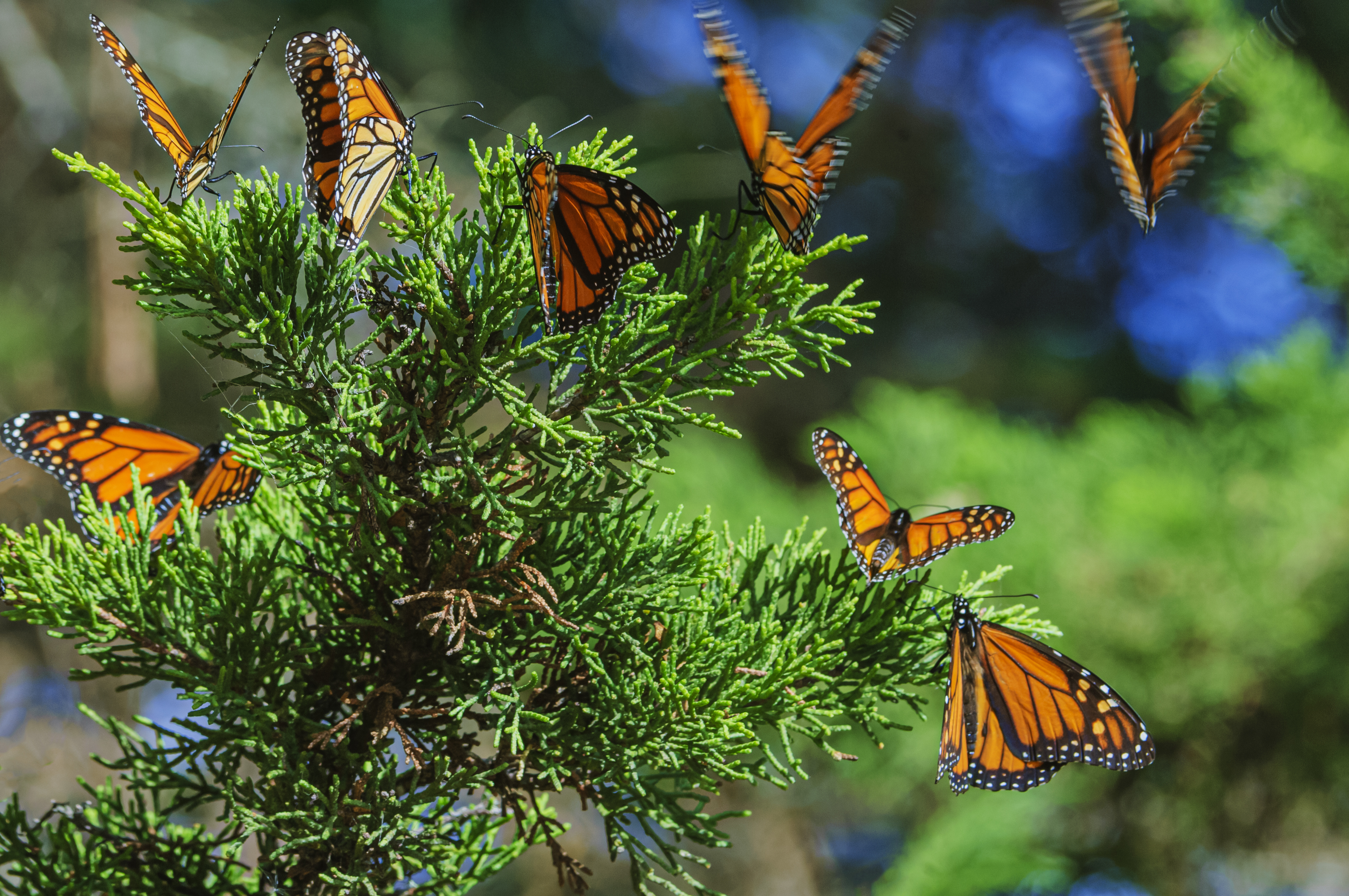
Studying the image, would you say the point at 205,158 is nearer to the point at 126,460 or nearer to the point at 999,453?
the point at 126,460

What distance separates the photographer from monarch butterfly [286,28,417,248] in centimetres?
70

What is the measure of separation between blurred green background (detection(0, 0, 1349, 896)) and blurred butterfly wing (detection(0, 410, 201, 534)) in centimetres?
19

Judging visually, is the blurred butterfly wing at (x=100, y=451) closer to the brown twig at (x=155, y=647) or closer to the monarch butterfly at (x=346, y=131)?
the brown twig at (x=155, y=647)

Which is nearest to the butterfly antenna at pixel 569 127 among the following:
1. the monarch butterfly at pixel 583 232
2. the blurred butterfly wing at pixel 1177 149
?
the monarch butterfly at pixel 583 232

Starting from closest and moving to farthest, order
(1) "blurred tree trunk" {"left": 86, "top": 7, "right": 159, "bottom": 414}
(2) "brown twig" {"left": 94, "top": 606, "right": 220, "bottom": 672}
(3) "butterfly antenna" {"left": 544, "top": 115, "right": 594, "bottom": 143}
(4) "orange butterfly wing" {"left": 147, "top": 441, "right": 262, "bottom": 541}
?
(3) "butterfly antenna" {"left": 544, "top": 115, "right": 594, "bottom": 143} → (2) "brown twig" {"left": 94, "top": 606, "right": 220, "bottom": 672} → (4) "orange butterfly wing" {"left": 147, "top": 441, "right": 262, "bottom": 541} → (1) "blurred tree trunk" {"left": 86, "top": 7, "right": 159, "bottom": 414}

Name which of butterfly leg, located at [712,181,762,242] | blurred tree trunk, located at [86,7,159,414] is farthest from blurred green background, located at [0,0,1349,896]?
butterfly leg, located at [712,181,762,242]

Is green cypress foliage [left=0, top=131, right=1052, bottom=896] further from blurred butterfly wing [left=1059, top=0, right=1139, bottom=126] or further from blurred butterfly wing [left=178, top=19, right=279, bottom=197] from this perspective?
blurred butterfly wing [left=1059, top=0, right=1139, bottom=126]

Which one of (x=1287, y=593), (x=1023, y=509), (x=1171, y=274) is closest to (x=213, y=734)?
(x=1023, y=509)

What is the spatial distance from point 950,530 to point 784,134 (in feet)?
1.34

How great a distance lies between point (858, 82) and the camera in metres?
0.84

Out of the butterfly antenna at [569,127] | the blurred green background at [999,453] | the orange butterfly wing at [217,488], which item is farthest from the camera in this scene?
the blurred green background at [999,453]

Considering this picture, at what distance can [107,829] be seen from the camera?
80cm

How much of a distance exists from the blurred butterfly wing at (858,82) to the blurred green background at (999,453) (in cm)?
57

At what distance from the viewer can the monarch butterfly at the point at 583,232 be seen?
0.68m
